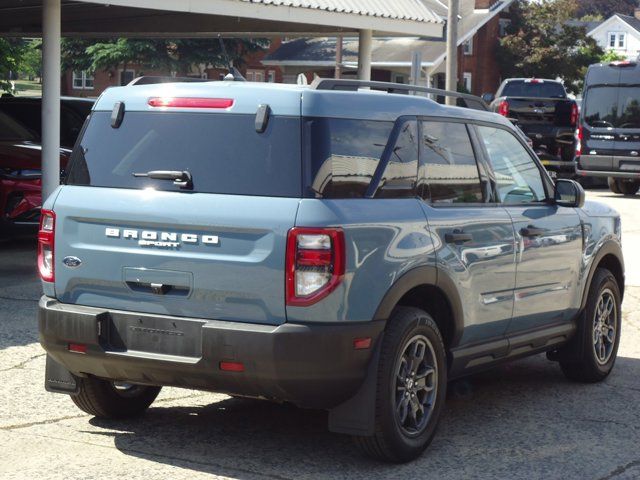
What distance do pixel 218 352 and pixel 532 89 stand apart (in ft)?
81.9

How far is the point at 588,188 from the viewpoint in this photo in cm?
2953

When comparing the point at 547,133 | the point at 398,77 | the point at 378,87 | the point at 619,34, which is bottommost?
the point at 547,133

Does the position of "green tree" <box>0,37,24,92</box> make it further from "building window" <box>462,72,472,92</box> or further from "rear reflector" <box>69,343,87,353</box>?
"building window" <box>462,72,472,92</box>

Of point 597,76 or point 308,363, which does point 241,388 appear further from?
point 597,76

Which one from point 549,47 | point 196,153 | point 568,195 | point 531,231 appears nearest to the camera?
point 196,153

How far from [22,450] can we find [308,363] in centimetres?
162

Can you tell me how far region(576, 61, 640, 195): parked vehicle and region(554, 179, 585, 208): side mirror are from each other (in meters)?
18.5

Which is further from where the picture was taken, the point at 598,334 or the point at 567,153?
the point at 567,153

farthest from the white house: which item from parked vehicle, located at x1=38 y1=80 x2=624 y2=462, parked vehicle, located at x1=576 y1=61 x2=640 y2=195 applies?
parked vehicle, located at x1=38 y1=80 x2=624 y2=462

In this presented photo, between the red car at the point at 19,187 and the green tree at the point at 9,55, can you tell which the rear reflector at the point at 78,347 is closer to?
the red car at the point at 19,187

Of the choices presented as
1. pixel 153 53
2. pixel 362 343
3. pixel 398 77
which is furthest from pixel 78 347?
pixel 398 77

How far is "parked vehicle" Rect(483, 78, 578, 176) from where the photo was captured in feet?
91.1

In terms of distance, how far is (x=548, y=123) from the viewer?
27.9 m

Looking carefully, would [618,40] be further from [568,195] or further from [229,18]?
[568,195]
